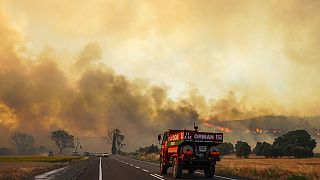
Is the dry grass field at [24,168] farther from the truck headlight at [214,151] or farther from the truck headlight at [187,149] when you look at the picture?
the truck headlight at [214,151]

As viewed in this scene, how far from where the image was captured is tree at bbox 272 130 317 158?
11219 centimetres

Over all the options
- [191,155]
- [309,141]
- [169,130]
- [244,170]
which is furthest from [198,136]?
[309,141]

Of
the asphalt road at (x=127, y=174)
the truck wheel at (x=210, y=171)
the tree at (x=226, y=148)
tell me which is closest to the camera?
the asphalt road at (x=127, y=174)

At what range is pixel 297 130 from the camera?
140125 millimetres

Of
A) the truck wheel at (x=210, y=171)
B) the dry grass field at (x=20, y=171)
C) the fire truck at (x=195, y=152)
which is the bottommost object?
the dry grass field at (x=20, y=171)

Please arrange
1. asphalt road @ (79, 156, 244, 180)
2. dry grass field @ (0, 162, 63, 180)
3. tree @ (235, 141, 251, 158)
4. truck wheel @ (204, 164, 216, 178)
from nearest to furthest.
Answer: dry grass field @ (0, 162, 63, 180) < asphalt road @ (79, 156, 244, 180) < truck wheel @ (204, 164, 216, 178) < tree @ (235, 141, 251, 158)

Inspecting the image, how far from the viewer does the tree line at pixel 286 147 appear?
112 meters

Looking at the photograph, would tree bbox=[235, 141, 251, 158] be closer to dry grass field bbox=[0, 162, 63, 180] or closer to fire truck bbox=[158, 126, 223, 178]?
dry grass field bbox=[0, 162, 63, 180]

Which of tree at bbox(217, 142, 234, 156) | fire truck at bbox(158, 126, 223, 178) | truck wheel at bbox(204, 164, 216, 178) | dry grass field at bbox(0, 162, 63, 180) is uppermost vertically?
fire truck at bbox(158, 126, 223, 178)

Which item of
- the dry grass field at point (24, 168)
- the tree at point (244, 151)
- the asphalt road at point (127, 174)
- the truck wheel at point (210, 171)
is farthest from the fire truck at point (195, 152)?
the tree at point (244, 151)

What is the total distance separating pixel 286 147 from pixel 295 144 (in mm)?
15213

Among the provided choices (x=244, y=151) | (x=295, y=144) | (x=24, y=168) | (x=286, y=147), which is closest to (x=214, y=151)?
(x=24, y=168)

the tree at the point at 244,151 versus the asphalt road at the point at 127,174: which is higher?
the asphalt road at the point at 127,174

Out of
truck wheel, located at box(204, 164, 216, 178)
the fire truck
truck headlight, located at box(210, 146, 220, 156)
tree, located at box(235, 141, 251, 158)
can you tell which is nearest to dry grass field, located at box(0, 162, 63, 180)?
the fire truck
